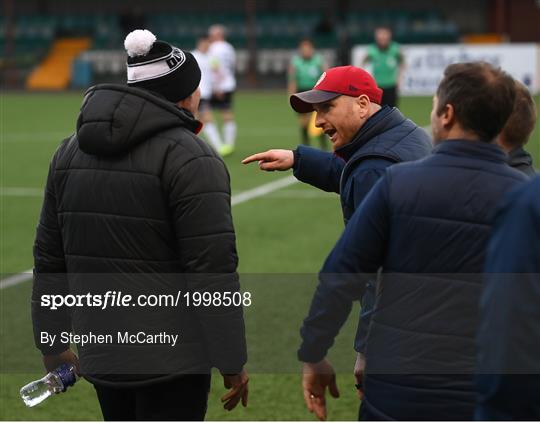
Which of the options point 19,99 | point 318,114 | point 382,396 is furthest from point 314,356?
point 19,99

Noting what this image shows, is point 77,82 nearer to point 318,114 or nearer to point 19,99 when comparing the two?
point 19,99

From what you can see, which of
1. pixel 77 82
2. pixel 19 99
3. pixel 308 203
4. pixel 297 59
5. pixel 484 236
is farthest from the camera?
pixel 77 82

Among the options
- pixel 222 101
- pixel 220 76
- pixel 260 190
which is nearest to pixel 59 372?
pixel 260 190

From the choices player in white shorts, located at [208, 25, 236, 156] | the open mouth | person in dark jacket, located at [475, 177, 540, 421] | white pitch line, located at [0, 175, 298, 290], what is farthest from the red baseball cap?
player in white shorts, located at [208, 25, 236, 156]

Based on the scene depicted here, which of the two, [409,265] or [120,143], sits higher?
[120,143]

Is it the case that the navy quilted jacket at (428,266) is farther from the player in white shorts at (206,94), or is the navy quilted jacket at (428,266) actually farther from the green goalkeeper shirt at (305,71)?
the green goalkeeper shirt at (305,71)

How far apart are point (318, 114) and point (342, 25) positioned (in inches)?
1524

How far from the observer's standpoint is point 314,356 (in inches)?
132

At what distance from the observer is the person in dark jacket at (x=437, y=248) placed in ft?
10.2

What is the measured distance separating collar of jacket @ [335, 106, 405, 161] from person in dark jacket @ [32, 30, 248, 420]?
68cm

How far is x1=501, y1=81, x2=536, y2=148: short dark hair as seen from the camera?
14.0 feet

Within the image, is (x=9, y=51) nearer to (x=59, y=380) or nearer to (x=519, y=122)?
(x=59, y=380)

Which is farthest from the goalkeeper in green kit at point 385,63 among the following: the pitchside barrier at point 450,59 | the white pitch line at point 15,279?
the white pitch line at point 15,279

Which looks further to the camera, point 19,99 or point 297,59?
point 19,99
